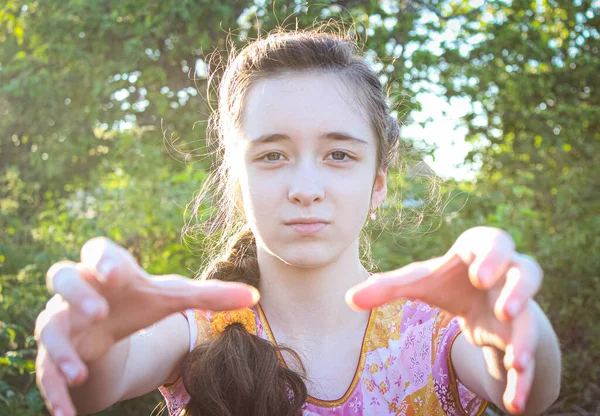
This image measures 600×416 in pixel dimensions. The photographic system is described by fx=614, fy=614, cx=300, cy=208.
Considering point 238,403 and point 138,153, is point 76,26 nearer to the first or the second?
point 138,153

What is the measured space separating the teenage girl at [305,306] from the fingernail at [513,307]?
9cm

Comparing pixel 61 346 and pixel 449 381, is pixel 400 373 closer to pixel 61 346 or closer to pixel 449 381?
pixel 449 381

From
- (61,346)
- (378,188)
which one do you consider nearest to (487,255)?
(61,346)

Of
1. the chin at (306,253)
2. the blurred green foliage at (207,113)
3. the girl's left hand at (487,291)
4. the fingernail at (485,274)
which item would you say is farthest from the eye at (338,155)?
the blurred green foliage at (207,113)

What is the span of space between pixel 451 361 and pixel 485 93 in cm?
484

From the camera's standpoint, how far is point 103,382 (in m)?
1.45

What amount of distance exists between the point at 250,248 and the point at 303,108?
69 cm

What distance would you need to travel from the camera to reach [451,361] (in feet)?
6.12

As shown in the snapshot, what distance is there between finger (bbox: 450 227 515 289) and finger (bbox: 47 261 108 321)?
0.69 meters

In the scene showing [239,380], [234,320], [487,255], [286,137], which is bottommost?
[239,380]

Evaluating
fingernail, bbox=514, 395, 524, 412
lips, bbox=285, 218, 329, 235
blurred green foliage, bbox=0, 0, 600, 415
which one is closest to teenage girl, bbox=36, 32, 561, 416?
lips, bbox=285, 218, 329, 235

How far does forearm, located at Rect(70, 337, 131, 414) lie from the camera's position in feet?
4.64

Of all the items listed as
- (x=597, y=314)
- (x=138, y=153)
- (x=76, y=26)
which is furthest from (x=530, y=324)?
(x=76, y=26)

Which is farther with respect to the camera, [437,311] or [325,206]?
[437,311]
